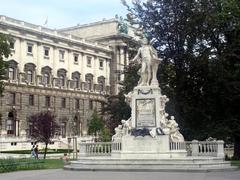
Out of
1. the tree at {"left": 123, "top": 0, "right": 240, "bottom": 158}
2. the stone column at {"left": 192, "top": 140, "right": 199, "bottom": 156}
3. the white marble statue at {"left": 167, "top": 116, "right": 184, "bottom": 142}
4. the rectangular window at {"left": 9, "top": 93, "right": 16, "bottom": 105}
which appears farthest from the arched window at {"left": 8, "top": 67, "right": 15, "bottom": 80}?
the white marble statue at {"left": 167, "top": 116, "right": 184, "bottom": 142}

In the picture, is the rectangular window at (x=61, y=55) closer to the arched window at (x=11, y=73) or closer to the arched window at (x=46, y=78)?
the arched window at (x=46, y=78)

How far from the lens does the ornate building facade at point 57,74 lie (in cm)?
8481

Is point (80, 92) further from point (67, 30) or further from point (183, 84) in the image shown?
point (183, 84)

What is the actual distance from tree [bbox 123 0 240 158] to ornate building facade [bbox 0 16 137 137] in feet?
120

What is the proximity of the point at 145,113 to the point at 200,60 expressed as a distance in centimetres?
1191

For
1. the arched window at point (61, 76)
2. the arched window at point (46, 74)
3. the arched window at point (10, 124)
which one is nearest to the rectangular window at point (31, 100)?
the arched window at point (46, 74)

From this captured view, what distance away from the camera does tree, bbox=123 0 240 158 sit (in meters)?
37.3

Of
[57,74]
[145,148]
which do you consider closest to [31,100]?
[57,74]

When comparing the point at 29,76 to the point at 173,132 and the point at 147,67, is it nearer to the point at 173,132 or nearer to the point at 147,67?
the point at 147,67

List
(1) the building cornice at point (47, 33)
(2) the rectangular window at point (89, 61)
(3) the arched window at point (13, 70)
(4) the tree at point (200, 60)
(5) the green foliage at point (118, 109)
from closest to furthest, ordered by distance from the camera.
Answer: (4) the tree at point (200, 60) → (5) the green foliage at point (118, 109) → (1) the building cornice at point (47, 33) → (3) the arched window at point (13, 70) → (2) the rectangular window at point (89, 61)

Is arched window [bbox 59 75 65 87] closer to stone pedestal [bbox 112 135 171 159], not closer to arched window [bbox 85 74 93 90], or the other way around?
arched window [bbox 85 74 93 90]

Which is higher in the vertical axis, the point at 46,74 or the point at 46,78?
the point at 46,74

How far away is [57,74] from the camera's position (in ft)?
317

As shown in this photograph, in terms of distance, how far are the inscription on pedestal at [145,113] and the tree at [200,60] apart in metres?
11.1
